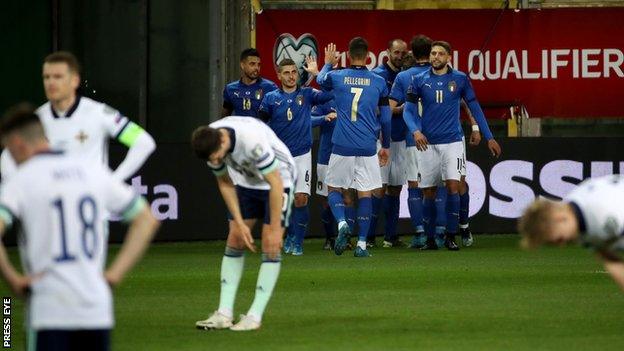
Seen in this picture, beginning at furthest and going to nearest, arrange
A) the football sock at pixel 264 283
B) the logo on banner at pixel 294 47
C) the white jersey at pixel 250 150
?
the logo on banner at pixel 294 47
the football sock at pixel 264 283
the white jersey at pixel 250 150

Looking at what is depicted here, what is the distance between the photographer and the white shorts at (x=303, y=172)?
61.1ft

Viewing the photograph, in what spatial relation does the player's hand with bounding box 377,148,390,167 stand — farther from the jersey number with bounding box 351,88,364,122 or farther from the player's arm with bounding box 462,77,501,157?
the player's arm with bounding box 462,77,501,157

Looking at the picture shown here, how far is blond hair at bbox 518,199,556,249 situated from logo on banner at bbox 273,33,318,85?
15777 millimetres

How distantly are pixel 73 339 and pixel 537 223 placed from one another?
221 cm

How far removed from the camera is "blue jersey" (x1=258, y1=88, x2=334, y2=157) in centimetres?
1839

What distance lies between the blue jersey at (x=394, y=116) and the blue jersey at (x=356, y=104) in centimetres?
97

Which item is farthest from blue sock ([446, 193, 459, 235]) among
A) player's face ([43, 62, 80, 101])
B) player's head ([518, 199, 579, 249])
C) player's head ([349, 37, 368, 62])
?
player's head ([518, 199, 579, 249])

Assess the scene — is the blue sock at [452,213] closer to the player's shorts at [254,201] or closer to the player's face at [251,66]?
the player's face at [251,66]

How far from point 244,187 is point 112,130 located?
190 centimetres

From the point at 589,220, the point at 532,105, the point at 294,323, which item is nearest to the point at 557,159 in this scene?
the point at 532,105

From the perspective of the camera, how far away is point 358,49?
17984 millimetres

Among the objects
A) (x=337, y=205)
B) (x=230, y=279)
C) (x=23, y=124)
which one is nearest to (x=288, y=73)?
(x=337, y=205)

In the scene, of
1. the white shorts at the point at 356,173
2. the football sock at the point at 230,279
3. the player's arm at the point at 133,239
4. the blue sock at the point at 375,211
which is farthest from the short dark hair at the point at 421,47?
the player's arm at the point at 133,239

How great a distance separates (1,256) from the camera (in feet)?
22.5
